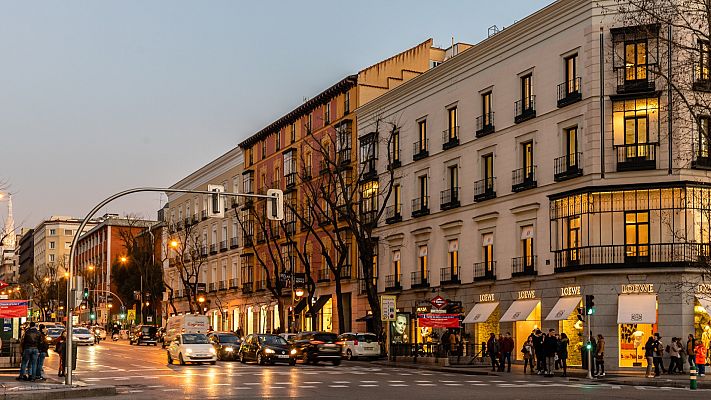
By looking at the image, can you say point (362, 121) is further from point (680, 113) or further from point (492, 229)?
point (680, 113)

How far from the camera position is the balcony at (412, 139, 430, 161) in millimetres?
58469

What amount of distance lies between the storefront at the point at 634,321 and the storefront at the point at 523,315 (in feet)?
17.0

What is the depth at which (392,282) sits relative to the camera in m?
62.0

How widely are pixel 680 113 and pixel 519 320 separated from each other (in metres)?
12.1

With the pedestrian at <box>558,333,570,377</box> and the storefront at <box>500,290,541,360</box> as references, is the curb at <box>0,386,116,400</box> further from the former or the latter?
the storefront at <box>500,290,541,360</box>

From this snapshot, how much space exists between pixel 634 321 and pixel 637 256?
113 inches

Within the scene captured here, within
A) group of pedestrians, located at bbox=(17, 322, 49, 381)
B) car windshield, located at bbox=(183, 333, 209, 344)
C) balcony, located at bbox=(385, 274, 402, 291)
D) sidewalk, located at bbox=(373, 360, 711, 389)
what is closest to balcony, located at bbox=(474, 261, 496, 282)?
sidewalk, located at bbox=(373, 360, 711, 389)

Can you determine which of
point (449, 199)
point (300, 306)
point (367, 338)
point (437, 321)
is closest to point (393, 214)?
point (449, 199)

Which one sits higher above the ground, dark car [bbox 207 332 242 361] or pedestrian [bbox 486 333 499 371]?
pedestrian [bbox 486 333 499 371]

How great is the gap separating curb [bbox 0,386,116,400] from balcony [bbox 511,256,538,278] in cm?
2414

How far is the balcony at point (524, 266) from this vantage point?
4753cm

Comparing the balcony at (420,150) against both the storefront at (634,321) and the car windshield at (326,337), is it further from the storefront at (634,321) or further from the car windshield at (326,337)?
the storefront at (634,321)

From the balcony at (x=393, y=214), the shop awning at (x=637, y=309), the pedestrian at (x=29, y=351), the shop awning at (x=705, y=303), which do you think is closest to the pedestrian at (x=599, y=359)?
the shop awning at (x=637, y=309)

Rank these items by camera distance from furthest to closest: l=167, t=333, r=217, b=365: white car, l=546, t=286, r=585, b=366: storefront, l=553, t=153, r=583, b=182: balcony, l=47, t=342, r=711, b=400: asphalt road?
l=167, t=333, r=217, b=365: white car → l=553, t=153, r=583, b=182: balcony → l=546, t=286, r=585, b=366: storefront → l=47, t=342, r=711, b=400: asphalt road
